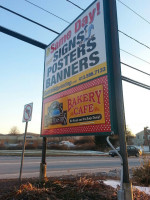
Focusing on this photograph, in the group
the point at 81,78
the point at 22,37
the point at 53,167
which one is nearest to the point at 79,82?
the point at 81,78

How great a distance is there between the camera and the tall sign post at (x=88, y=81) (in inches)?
132

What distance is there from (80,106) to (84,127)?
1.68 ft

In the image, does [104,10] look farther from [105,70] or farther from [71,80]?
[71,80]

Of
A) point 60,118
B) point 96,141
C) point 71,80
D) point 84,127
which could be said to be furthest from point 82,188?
point 96,141

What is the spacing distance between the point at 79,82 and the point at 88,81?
0.34 meters

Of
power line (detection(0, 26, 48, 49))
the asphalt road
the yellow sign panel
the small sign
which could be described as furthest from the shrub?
power line (detection(0, 26, 48, 49))

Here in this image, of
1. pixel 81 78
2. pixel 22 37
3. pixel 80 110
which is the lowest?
pixel 80 110

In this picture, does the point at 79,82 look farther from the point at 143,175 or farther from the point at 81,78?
the point at 143,175

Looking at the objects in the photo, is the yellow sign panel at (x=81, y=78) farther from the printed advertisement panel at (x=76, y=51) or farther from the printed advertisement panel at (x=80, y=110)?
the printed advertisement panel at (x=80, y=110)

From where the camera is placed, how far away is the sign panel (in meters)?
3.58

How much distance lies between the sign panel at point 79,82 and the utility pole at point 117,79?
145mm

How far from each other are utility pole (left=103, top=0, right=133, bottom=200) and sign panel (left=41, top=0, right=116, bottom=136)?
0.14 meters

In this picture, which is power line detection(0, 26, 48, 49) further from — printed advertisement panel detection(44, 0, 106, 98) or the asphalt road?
the asphalt road

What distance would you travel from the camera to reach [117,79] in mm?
3434
